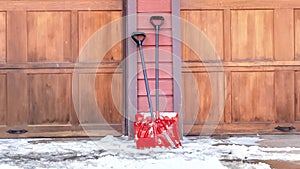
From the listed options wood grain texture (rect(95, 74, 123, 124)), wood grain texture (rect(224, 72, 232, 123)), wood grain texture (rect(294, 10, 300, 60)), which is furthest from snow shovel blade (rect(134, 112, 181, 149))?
wood grain texture (rect(294, 10, 300, 60))

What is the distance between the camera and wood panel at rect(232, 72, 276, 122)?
4328mm

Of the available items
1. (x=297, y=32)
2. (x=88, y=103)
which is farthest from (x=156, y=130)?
(x=297, y=32)

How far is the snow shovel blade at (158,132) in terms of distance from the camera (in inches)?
140

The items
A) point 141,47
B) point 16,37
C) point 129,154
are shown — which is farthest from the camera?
point 16,37

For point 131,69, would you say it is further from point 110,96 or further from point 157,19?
point 157,19

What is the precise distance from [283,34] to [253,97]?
69cm

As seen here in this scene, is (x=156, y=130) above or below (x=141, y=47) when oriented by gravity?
below

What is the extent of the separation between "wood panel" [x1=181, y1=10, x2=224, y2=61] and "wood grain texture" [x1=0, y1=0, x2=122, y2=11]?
0.73m

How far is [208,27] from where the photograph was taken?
4305mm

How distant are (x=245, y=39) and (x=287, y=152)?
1344 millimetres

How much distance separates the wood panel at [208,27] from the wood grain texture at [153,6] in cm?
28

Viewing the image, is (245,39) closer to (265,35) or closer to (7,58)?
(265,35)

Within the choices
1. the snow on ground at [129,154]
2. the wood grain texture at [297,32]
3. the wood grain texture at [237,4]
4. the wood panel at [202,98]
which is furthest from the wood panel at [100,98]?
the wood grain texture at [297,32]

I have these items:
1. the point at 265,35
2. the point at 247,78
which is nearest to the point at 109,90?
the point at 247,78
